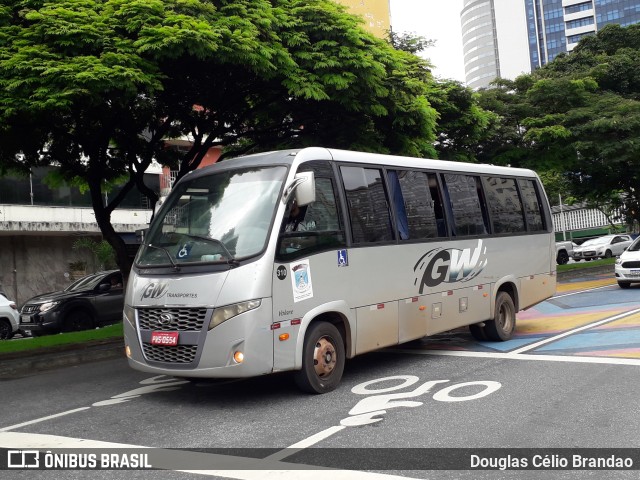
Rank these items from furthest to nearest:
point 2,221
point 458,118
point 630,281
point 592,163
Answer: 1. point 2,221
2. point 592,163
3. point 630,281
4. point 458,118

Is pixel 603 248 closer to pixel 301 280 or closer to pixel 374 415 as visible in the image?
pixel 301 280

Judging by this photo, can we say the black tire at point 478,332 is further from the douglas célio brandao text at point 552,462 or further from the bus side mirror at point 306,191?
the douglas célio brandao text at point 552,462

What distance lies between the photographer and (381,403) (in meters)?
7.24

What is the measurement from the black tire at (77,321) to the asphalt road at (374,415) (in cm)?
779

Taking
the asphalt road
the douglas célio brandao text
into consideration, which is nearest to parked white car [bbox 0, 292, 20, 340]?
the asphalt road

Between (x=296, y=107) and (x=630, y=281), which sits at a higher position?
(x=296, y=107)

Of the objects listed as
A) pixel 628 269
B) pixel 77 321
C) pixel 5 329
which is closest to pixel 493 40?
pixel 628 269

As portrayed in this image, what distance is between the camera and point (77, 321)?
61.4ft

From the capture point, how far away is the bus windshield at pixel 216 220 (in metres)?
7.44

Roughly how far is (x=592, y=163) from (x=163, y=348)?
20.7 meters

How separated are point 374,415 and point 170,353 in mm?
2244

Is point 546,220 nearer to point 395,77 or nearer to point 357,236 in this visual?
point 395,77

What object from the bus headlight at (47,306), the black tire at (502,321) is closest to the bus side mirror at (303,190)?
the black tire at (502,321)

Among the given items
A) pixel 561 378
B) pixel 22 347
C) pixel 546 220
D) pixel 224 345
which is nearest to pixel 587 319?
pixel 546 220
